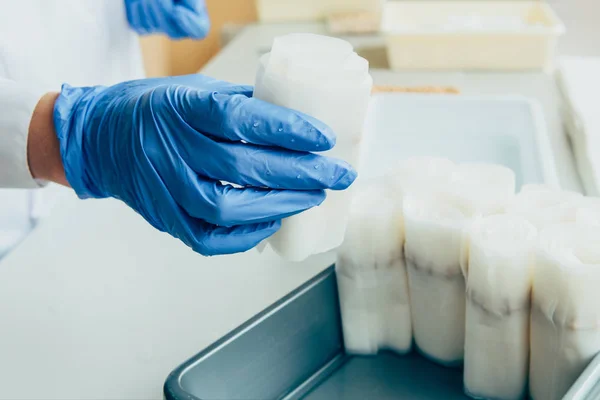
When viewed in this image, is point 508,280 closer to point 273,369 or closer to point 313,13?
point 273,369

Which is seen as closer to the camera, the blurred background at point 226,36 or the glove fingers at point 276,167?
the glove fingers at point 276,167

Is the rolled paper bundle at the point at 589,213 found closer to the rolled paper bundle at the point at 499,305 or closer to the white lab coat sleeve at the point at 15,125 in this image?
the rolled paper bundle at the point at 499,305

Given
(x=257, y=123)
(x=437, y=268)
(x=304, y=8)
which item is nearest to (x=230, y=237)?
(x=257, y=123)

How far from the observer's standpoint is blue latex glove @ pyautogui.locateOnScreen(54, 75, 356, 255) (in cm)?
76

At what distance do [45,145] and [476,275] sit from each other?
0.68 meters

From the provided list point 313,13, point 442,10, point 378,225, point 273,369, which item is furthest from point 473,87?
point 273,369

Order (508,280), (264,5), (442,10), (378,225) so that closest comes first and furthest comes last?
(508,280)
(378,225)
(442,10)
(264,5)

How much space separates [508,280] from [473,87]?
48.1 inches

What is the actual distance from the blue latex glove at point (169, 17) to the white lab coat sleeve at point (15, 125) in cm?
74

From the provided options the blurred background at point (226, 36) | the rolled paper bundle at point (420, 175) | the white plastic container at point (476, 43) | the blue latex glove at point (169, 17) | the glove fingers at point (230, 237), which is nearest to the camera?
the glove fingers at point (230, 237)

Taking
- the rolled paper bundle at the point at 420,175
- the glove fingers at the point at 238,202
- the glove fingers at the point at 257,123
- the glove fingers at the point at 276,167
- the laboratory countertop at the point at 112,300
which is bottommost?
the laboratory countertop at the point at 112,300

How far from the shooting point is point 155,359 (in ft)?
3.14

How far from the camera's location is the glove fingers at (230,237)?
0.84 meters

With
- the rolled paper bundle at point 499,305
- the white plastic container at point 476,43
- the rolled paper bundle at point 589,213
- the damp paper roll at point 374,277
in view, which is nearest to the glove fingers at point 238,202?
the damp paper roll at point 374,277
